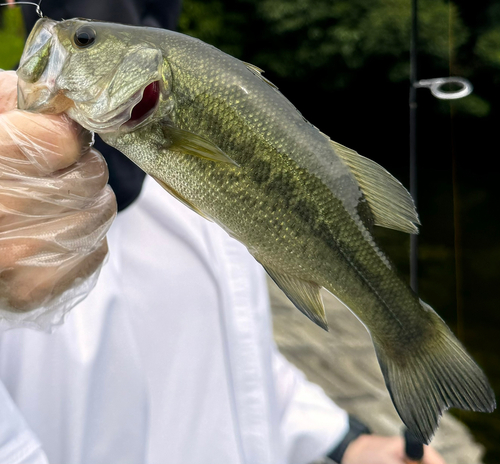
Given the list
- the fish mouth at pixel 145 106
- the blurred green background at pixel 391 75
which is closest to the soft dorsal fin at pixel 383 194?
the fish mouth at pixel 145 106

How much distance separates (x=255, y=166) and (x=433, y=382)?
419mm

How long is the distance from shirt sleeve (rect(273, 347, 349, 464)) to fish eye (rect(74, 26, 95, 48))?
1.16 metres

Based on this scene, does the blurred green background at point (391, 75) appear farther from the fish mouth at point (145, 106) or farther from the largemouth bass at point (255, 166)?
the fish mouth at point (145, 106)

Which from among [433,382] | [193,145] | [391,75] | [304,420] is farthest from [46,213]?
[391,75]

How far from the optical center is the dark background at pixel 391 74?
1009cm

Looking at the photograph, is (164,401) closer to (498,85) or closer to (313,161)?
(313,161)

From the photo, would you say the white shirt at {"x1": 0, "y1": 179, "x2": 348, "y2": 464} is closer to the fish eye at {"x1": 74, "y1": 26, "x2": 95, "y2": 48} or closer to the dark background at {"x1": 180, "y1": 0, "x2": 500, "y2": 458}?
the fish eye at {"x1": 74, "y1": 26, "x2": 95, "y2": 48}

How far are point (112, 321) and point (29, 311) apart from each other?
1.05 feet

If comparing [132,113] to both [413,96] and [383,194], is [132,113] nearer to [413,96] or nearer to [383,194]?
[383,194]

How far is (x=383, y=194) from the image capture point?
0.80 meters

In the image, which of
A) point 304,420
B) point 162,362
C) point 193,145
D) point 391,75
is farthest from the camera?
point 391,75

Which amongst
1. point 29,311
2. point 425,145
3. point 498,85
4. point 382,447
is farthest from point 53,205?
point 425,145

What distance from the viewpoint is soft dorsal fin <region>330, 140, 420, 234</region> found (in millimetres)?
792

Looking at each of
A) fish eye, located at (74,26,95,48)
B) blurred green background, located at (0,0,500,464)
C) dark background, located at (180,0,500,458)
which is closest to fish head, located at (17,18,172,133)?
fish eye, located at (74,26,95,48)
